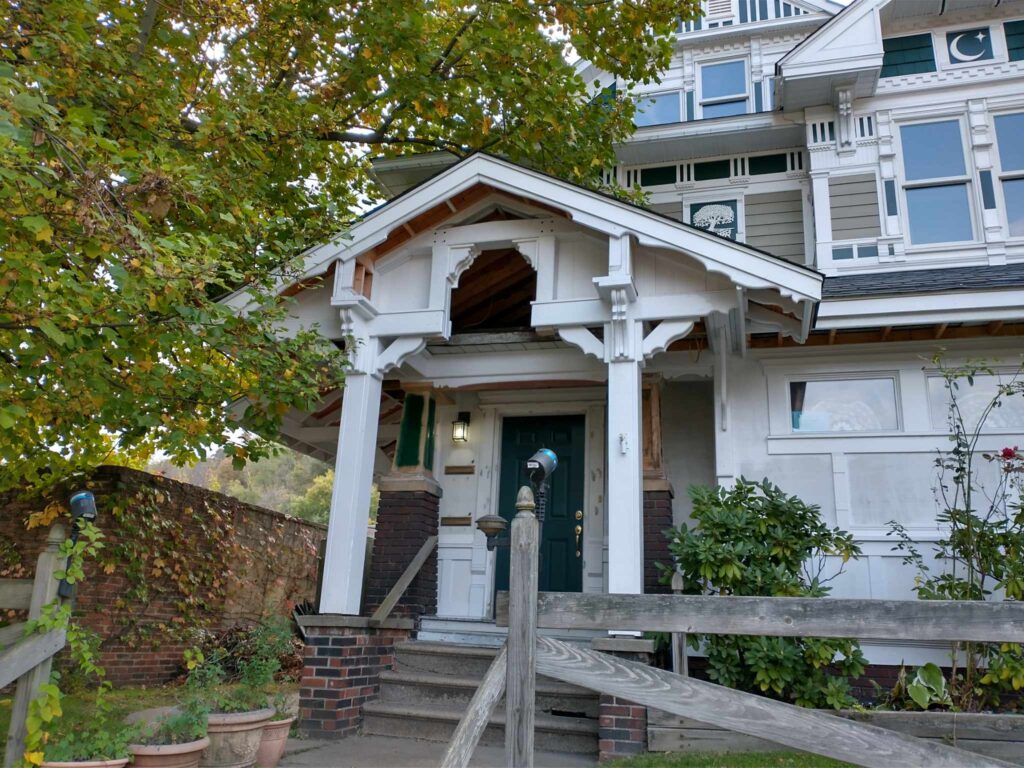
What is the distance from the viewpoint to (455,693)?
6.20 m

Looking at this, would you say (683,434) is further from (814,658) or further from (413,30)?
(413,30)

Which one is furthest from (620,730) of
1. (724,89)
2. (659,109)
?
(724,89)

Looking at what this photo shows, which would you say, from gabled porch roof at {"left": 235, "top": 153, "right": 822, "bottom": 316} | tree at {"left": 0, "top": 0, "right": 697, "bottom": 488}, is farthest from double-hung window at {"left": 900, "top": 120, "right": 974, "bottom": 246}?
gabled porch roof at {"left": 235, "top": 153, "right": 822, "bottom": 316}

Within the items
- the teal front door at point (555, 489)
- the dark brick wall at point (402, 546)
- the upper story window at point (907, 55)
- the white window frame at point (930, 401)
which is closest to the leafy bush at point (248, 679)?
the dark brick wall at point (402, 546)

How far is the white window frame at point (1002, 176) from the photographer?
8008mm

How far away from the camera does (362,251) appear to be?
658 cm

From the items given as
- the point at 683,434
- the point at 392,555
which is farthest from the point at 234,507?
the point at 683,434

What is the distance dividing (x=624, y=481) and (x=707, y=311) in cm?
151

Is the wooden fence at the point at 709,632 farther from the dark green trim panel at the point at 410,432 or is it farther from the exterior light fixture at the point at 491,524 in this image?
the dark green trim panel at the point at 410,432

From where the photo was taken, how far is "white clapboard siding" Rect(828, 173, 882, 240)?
8.39m

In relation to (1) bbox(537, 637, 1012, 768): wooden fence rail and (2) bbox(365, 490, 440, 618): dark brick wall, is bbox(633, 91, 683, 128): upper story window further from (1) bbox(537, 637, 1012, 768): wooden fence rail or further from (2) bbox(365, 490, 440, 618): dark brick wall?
(1) bbox(537, 637, 1012, 768): wooden fence rail

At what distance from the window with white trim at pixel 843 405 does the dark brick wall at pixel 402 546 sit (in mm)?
3759

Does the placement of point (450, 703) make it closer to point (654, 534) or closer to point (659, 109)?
point (654, 534)

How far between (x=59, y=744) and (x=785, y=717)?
144 inches
